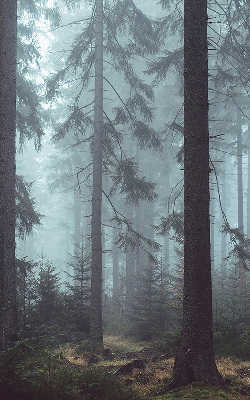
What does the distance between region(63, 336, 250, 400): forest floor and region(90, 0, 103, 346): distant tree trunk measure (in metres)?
1.08

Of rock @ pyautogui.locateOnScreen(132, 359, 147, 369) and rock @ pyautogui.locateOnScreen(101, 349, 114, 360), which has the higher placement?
rock @ pyautogui.locateOnScreen(132, 359, 147, 369)

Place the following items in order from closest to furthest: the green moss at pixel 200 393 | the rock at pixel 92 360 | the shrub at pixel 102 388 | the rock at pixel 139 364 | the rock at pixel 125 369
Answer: the green moss at pixel 200 393 < the shrub at pixel 102 388 < the rock at pixel 125 369 < the rock at pixel 139 364 < the rock at pixel 92 360

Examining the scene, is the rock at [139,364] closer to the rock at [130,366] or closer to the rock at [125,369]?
the rock at [130,366]

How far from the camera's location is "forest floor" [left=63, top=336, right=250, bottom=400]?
5.29 meters

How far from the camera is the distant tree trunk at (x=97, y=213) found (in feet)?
39.7

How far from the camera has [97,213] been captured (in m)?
12.6

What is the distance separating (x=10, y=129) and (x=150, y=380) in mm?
6708

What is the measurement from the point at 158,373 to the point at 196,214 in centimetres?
348

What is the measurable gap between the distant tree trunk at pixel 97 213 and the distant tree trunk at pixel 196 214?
6.48 metres

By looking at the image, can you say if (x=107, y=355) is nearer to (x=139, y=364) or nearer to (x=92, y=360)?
(x=92, y=360)

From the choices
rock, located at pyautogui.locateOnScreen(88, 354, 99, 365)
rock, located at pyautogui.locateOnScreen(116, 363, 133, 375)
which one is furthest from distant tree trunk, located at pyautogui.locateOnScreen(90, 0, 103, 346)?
rock, located at pyautogui.locateOnScreen(116, 363, 133, 375)

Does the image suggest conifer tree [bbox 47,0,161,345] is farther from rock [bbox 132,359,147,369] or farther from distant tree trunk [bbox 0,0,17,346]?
rock [bbox 132,359,147,369]

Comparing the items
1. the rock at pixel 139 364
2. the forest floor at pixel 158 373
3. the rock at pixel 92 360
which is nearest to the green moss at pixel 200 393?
the forest floor at pixel 158 373

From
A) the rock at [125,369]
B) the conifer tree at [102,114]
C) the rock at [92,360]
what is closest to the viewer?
the rock at [125,369]
